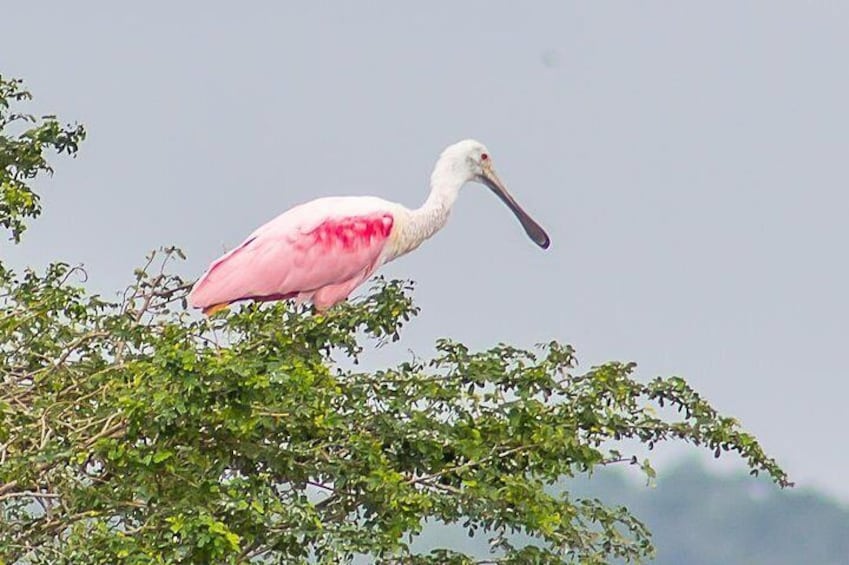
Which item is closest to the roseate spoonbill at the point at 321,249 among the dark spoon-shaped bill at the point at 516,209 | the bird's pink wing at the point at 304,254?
the bird's pink wing at the point at 304,254

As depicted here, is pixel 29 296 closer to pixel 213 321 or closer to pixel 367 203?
pixel 213 321

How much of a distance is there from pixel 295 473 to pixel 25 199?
326 cm

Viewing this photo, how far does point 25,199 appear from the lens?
1054 cm

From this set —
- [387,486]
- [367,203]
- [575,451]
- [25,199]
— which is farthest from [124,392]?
[367,203]

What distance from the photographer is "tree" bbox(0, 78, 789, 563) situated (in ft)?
24.3

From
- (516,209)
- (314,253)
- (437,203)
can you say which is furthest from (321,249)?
(516,209)

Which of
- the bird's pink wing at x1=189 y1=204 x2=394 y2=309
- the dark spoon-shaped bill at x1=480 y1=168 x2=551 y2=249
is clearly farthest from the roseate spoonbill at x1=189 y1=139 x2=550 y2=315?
the dark spoon-shaped bill at x1=480 y1=168 x2=551 y2=249

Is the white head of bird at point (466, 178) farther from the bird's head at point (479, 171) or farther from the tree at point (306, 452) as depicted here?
the tree at point (306, 452)

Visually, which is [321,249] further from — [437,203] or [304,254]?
[437,203]

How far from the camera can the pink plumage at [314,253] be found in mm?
11195

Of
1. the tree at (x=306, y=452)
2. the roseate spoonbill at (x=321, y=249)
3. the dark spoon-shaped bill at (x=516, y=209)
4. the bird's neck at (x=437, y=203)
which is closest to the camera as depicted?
the tree at (x=306, y=452)

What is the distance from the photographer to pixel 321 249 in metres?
11.4

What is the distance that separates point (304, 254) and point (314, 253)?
0.05 meters

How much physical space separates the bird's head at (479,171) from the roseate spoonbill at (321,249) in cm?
29
